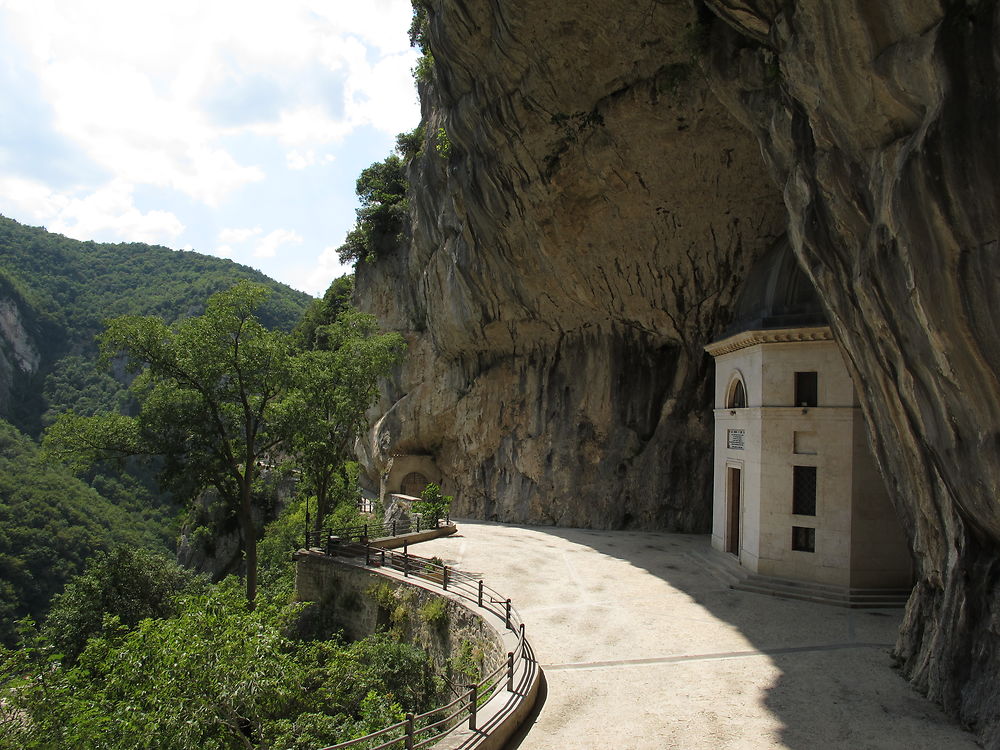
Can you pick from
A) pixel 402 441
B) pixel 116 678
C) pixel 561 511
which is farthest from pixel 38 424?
pixel 116 678

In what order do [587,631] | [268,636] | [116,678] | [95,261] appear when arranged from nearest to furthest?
1. [116,678]
2. [268,636]
3. [587,631]
4. [95,261]

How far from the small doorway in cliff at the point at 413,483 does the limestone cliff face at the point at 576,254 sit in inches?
61.7

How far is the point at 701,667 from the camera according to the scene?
1042 cm

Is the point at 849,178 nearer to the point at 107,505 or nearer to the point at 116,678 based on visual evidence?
the point at 116,678

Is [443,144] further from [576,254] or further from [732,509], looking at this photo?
[732,509]

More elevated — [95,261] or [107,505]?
[95,261]

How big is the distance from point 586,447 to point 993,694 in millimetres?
19051

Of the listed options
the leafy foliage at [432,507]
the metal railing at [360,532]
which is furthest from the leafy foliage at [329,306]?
the metal railing at [360,532]

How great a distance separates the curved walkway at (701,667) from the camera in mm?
8250

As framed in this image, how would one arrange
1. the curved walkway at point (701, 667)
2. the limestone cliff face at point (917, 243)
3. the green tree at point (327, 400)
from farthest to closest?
the green tree at point (327, 400), the curved walkway at point (701, 667), the limestone cliff face at point (917, 243)

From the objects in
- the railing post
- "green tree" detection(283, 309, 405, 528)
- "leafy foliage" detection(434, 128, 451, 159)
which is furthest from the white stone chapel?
"green tree" detection(283, 309, 405, 528)

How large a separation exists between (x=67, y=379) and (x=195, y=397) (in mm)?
81070

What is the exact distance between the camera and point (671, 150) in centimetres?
1797

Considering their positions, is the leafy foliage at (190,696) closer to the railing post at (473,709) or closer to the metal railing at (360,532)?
the railing post at (473,709)
